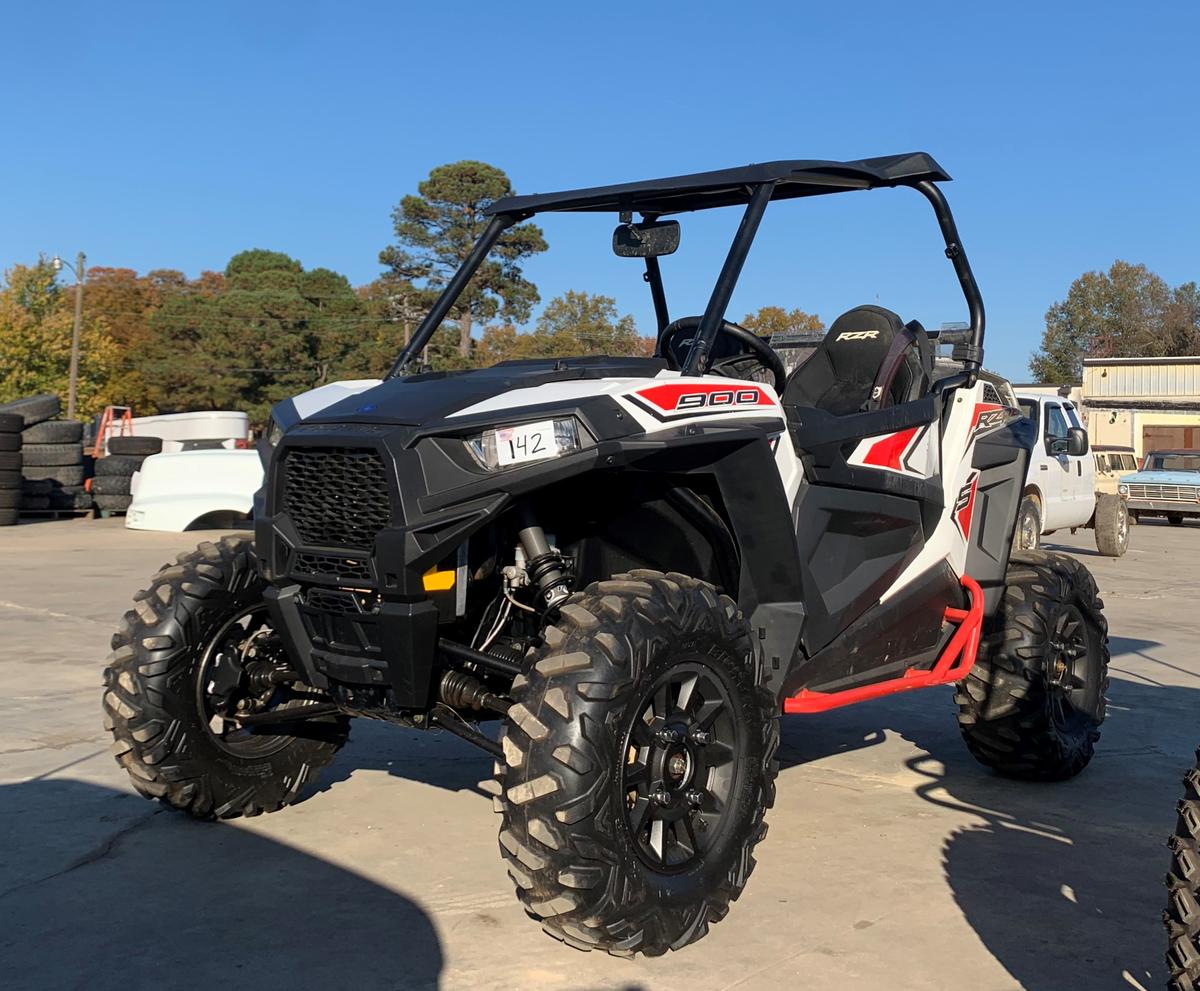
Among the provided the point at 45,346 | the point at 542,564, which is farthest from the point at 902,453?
the point at 45,346

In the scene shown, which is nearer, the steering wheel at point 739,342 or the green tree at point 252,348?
the steering wheel at point 739,342

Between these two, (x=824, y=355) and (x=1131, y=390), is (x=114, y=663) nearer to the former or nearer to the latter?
(x=824, y=355)

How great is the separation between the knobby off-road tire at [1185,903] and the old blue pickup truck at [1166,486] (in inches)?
926

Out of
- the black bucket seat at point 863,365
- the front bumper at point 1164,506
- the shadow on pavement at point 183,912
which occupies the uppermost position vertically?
the black bucket seat at point 863,365

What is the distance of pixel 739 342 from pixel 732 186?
2.52 feet

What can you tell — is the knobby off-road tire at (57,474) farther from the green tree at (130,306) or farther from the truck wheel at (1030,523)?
the green tree at (130,306)

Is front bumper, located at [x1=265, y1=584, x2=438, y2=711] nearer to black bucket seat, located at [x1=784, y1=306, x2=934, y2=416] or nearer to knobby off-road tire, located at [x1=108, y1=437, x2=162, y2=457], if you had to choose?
black bucket seat, located at [x1=784, y1=306, x2=934, y2=416]

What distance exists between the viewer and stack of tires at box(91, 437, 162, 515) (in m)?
23.0

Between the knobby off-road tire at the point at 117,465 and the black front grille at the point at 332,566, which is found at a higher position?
the black front grille at the point at 332,566

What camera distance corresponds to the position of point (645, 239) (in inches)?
208

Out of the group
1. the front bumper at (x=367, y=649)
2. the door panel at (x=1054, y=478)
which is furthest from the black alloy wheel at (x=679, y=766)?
the door panel at (x=1054, y=478)

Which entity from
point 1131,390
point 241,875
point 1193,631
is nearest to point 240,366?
point 1131,390

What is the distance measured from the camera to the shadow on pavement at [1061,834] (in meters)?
3.84

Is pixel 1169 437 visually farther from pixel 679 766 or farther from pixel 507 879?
pixel 679 766
